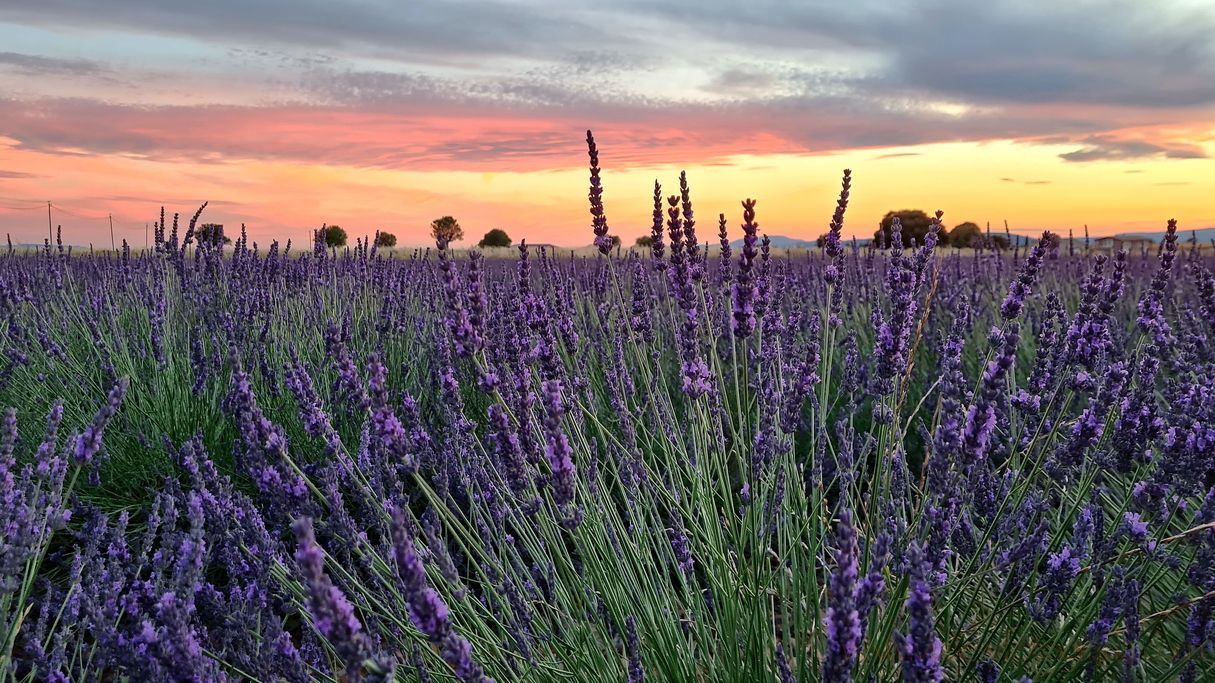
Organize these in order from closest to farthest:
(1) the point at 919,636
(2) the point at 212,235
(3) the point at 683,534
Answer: (1) the point at 919,636
(3) the point at 683,534
(2) the point at 212,235

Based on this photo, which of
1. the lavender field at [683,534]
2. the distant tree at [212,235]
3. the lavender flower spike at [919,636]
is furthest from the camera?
the distant tree at [212,235]

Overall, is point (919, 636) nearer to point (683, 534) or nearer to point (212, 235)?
point (683, 534)

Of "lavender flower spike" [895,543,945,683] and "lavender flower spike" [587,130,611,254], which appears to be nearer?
"lavender flower spike" [895,543,945,683]

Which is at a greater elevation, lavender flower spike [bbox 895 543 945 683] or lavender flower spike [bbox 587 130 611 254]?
lavender flower spike [bbox 587 130 611 254]

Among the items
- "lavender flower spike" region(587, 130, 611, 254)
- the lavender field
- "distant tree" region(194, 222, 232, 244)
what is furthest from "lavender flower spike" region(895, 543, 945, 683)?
"distant tree" region(194, 222, 232, 244)

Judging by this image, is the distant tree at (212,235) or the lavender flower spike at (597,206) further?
the distant tree at (212,235)

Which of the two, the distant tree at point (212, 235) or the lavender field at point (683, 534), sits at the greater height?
the distant tree at point (212, 235)

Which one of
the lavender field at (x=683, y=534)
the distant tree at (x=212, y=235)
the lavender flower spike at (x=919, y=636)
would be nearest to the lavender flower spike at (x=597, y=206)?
the lavender field at (x=683, y=534)

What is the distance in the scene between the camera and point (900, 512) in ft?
7.12

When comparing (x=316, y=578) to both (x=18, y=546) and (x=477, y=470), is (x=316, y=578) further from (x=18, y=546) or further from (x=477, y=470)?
(x=477, y=470)

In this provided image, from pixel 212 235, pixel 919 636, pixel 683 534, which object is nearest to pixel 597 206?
pixel 683 534

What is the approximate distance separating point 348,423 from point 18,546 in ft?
7.44

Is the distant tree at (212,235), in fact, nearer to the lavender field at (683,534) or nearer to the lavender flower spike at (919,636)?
the lavender field at (683,534)

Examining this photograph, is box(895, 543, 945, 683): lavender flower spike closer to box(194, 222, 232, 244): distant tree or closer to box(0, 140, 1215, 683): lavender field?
box(0, 140, 1215, 683): lavender field
